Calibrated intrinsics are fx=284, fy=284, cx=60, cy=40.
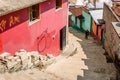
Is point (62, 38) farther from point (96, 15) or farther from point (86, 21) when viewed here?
point (86, 21)

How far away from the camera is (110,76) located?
56.8ft

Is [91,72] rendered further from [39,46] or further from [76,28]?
[76,28]

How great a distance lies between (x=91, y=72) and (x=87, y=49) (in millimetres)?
7120

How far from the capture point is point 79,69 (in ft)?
60.3

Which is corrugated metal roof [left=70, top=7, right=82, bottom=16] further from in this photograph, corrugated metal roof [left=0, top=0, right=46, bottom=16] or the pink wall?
corrugated metal roof [left=0, top=0, right=46, bottom=16]

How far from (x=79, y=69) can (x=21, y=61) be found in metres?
5.53

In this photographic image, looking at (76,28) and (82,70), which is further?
(76,28)

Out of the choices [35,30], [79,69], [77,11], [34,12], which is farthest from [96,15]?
[35,30]

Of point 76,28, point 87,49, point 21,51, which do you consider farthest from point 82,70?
point 76,28

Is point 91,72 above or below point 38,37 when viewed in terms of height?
below

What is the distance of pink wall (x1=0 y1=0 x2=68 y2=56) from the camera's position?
45.0 feet

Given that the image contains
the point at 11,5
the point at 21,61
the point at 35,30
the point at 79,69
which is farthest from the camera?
the point at 79,69

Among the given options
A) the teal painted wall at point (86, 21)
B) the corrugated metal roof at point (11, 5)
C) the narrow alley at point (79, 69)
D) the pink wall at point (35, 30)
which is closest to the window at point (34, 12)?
the pink wall at point (35, 30)

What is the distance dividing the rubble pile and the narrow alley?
0.91 feet
